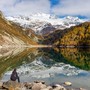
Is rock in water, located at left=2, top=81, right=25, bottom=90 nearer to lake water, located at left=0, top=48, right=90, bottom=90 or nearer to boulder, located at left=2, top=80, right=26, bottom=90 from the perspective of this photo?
boulder, located at left=2, top=80, right=26, bottom=90

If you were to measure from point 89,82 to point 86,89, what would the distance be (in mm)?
7421

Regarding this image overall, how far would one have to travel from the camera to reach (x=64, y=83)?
48.8 meters

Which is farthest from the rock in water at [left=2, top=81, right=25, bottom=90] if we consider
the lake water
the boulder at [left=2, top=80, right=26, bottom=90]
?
the lake water

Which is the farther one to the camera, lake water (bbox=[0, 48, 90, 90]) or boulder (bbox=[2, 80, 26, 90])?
lake water (bbox=[0, 48, 90, 90])

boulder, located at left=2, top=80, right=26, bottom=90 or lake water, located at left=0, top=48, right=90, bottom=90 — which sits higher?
boulder, located at left=2, top=80, right=26, bottom=90

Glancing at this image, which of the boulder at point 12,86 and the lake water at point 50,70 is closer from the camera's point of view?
the boulder at point 12,86

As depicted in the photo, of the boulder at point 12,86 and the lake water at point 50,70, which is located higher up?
the boulder at point 12,86

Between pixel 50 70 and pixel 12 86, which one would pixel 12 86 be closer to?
pixel 12 86

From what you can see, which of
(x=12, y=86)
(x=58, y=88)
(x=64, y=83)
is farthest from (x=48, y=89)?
(x=64, y=83)

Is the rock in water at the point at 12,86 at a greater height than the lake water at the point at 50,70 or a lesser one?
greater

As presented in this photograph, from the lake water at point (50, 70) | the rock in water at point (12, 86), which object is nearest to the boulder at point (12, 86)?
the rock in water at point (12, 86)

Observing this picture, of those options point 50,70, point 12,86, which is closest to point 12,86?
point 12,86

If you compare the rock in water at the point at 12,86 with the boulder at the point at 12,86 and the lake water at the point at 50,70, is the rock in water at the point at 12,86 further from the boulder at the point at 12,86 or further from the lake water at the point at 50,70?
the lake water at the point at 50,70

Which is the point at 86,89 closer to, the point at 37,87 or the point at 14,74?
the point at 37,87
